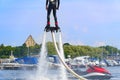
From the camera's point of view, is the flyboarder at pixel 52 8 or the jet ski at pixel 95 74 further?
the jet ski at pixel 95 74

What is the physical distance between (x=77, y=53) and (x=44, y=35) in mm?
140202

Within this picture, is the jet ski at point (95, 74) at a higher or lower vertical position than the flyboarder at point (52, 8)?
lower

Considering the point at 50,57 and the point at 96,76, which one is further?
the point at 96,76

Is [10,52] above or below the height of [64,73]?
above

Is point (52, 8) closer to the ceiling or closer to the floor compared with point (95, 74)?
closer to the ceiling

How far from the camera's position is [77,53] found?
6526 inches

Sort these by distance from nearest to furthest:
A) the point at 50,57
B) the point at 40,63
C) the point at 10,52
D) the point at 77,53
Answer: the point at 40,63 → the point at 50,57 → the point at 77,53 → the point at 10,52

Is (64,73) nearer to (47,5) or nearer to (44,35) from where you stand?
(44,35)

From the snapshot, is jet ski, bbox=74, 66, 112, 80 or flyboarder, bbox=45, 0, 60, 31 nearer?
flyboarder, bbox=45, 0, 60, 31

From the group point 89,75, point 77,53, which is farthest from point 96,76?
point 77,53

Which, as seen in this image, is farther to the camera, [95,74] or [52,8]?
[95,74]

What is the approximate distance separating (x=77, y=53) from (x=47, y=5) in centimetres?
14121

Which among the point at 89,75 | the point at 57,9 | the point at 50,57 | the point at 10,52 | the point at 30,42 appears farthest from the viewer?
the point at 10,52

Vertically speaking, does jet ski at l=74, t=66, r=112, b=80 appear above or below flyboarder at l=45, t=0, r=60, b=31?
below
